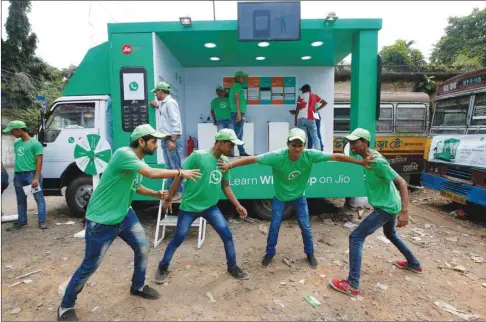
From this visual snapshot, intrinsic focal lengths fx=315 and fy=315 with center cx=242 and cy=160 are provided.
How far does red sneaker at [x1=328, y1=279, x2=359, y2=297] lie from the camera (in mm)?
3082

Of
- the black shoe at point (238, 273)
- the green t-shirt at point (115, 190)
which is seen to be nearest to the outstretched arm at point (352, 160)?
the black shoe at point (238, 273)

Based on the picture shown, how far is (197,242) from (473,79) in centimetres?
561

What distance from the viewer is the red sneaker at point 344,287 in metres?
3.08

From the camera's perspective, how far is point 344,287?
3123 millimetres

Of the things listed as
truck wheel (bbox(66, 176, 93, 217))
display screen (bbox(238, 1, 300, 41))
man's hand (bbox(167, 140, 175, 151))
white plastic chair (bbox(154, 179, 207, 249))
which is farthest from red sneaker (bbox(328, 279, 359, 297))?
truck wheel (bbox(66, 176, 93, 217))

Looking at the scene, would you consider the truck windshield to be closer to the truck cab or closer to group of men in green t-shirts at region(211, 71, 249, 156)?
the truck cab

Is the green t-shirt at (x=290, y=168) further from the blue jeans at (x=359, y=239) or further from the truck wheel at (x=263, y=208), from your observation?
the truck wheel at (x=263, y=208)

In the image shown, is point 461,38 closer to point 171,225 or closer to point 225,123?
point 225,123

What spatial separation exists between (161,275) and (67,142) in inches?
134

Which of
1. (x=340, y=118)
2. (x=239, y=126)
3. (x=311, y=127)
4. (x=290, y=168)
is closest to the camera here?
(x=290, y=168)

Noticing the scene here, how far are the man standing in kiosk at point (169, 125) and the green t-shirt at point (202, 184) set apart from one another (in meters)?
1.44

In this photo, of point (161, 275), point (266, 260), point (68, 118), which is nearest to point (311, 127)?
point (266, 260)

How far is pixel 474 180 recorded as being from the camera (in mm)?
5266

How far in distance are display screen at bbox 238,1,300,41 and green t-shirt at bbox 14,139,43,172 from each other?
3.67 m
